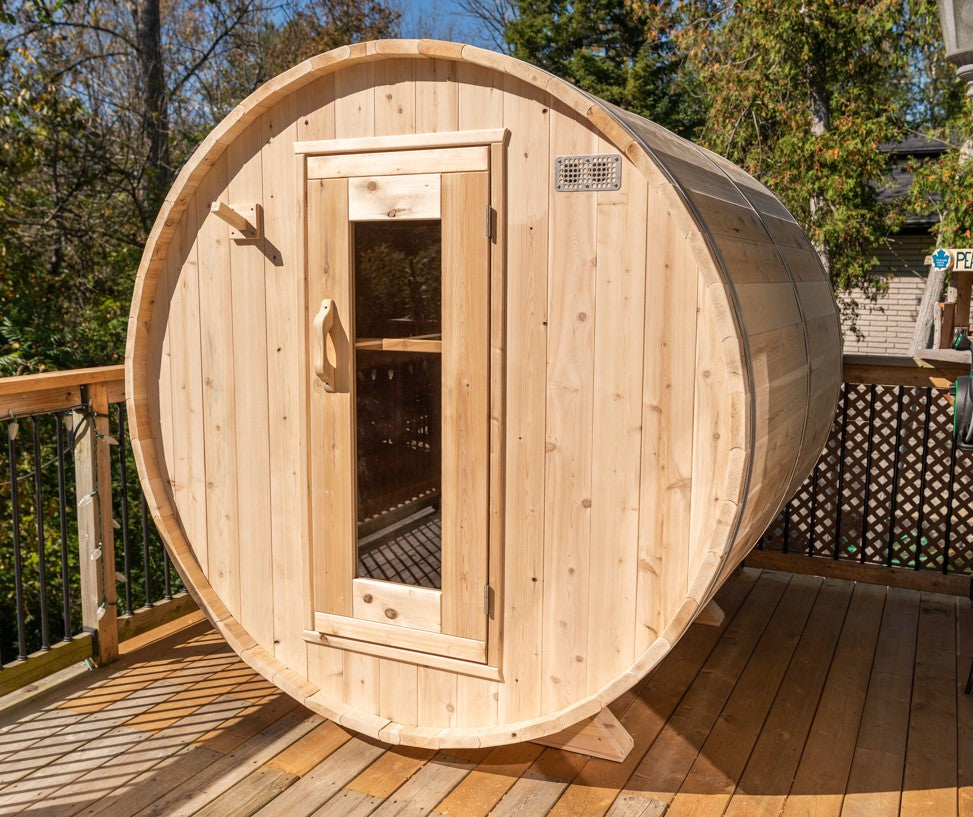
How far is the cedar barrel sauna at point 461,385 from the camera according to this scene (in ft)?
8.69

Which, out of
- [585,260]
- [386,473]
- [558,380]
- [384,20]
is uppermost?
[384,20]

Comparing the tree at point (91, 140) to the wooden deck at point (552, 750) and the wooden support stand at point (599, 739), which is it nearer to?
the wooden deck at point (552, 750)

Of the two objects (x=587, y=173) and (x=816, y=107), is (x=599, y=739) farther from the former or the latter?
(x=816, y=107)

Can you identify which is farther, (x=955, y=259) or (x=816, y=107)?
(x=816, y=107)

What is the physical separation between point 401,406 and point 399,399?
0.02 metres

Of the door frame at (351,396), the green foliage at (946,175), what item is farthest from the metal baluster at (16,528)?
the green foliage at (946,175)

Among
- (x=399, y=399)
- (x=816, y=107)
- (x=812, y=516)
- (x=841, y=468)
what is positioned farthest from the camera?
(x=816, y=107)

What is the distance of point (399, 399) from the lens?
121 inches

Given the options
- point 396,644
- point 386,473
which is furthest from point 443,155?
point 396,644

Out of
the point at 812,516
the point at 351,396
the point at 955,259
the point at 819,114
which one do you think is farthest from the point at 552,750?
the point at 819,114

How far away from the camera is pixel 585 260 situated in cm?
274

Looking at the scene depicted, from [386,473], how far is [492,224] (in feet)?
2.96

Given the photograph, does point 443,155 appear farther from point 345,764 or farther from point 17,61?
point 17,61

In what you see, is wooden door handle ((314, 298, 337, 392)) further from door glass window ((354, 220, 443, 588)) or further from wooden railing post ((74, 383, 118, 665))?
wooden railing post ((74, 383, 118, 665))
